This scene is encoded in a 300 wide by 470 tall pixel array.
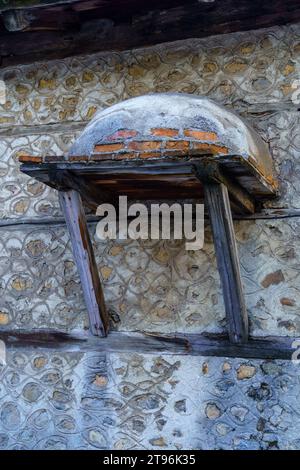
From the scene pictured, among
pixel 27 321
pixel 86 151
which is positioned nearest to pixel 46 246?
pixel 27 321

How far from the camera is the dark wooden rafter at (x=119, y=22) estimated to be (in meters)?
4.13

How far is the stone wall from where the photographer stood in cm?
375

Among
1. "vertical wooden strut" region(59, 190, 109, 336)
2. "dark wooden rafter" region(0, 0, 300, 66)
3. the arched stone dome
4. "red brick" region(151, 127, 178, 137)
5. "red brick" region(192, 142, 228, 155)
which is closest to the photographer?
"red brick" region(192, 142, 228, 155)

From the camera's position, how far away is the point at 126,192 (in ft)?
12.9

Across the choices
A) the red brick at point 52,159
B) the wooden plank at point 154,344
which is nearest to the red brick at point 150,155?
the red brick at point 52,159

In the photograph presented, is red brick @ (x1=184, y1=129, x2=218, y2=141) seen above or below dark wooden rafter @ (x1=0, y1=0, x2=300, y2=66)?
below

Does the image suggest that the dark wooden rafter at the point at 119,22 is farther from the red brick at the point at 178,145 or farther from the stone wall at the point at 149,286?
the red brick at the point at 178,145

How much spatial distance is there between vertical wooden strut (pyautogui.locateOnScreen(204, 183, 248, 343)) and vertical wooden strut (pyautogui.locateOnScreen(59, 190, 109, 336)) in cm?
79

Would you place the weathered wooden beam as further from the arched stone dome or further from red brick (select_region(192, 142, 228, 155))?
red brick (select_region(192, 142, 228, 155))

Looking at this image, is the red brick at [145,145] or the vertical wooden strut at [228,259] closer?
the red brick at [145,145]

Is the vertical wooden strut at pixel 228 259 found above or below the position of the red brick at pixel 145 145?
below

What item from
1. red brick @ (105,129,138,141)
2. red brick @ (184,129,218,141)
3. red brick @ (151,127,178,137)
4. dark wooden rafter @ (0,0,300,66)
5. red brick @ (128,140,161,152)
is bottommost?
red brick @ (128,140,161,152)

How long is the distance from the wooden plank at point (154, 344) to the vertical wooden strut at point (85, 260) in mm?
117

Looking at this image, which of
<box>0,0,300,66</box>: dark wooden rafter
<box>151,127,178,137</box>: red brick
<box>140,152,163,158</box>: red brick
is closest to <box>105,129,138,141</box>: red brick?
<box>151,127,178,137</box>: red brick
